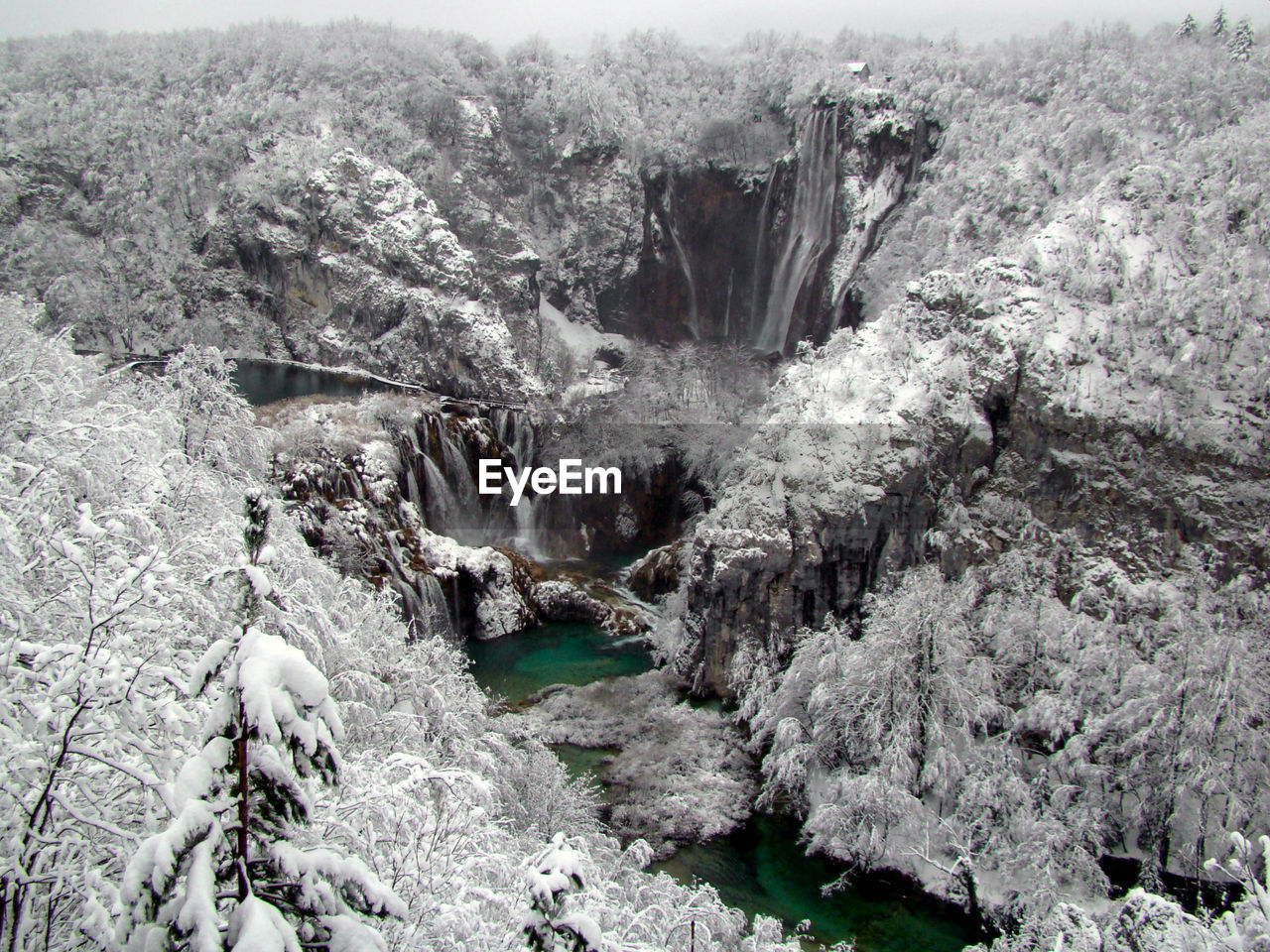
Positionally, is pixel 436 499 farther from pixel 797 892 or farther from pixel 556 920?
pixel 556 920

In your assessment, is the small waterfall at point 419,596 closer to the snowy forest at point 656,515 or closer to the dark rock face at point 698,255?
the snowy forest at point 656,515

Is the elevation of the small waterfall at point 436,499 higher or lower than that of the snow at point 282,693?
lower

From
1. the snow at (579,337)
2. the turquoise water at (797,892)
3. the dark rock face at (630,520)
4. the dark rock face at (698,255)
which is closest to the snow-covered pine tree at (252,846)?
the turquoise water at (797,892)

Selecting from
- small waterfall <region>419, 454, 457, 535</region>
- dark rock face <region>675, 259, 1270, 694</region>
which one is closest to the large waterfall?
small waterfall <region>419, 454, 457, 535</region>

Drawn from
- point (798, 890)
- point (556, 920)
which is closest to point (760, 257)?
point (798, 890)

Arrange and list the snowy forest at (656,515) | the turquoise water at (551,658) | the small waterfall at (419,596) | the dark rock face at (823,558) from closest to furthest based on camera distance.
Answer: the snowy forest at (656,515) → the dark rock face at (823,558) → the turquoise water at (551,658) → the small waterfall at (419,596)

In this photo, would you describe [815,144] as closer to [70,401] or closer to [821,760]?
[821,760]
